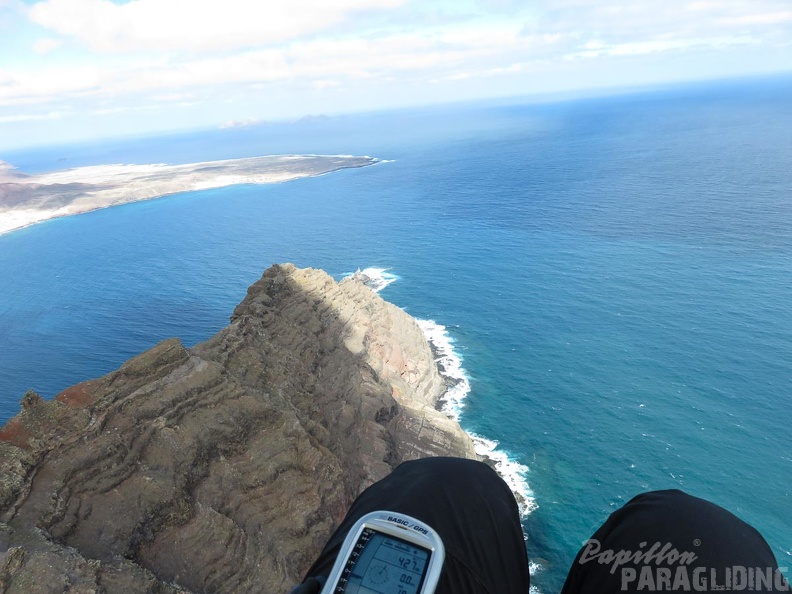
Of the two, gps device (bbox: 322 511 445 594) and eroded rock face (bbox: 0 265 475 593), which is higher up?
gps device (bbox: 322 511 445 594)

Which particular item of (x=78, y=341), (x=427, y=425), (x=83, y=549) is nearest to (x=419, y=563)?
(x=83, y=549)

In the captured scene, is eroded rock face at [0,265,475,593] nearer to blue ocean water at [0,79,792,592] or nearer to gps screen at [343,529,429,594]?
blue ocean water at [0,79,792,592]

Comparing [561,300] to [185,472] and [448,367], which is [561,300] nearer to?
[448,367]

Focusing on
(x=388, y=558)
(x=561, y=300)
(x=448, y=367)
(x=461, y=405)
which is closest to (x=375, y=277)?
(x=448, y=367)

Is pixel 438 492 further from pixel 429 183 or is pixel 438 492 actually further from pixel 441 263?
pixel 429 183

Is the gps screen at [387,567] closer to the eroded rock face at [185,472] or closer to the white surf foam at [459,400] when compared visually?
the eroded rock face at [185,472]

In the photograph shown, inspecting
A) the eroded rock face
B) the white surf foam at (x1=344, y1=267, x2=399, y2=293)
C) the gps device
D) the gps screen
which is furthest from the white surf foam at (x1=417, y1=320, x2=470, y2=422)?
the gps screen
